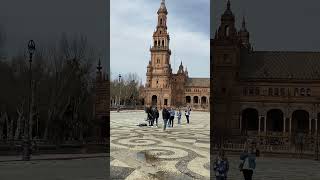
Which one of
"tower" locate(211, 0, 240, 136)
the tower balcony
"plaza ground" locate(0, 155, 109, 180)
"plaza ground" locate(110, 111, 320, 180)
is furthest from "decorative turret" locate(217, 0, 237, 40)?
the tower balcony

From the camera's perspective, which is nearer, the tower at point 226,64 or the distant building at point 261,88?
the distant building at point 261,88

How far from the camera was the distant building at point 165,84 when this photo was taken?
336 ft

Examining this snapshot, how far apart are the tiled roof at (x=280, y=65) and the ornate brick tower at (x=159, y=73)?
44.4 meters

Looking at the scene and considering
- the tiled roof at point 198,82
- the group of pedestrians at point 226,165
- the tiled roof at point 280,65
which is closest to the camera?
the group of pedestrians at point 226,165

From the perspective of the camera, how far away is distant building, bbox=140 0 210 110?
4030 inches

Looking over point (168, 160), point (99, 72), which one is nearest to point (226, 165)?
point (168, 160)

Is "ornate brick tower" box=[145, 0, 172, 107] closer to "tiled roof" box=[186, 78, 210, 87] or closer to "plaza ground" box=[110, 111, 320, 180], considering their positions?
"tiled roof" box=[186, 78, 210, 87]

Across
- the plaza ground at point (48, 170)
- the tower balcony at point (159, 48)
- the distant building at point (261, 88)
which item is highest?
the tower balcony at point (159, 48)

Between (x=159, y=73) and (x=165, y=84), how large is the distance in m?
3.04

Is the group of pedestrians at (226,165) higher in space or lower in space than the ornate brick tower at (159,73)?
lower

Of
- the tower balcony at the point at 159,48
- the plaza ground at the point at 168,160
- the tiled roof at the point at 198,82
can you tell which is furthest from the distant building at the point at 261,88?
the tiled roof at the point at 198,82

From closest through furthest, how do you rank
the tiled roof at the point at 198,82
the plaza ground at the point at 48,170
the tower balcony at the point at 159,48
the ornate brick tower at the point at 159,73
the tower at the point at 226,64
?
the plaza ground at the point at 48,170
the tower at the point at 226,64
the ornate brick tower at the point at 159,73
the tower balcony at the point at 159,48
the tiled roof at the point at 198,82

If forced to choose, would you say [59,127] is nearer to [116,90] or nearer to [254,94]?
[254,94]

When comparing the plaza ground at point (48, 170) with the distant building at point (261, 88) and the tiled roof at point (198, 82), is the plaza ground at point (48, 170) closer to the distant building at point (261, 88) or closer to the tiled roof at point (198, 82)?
the distant building at point (261, 88)
